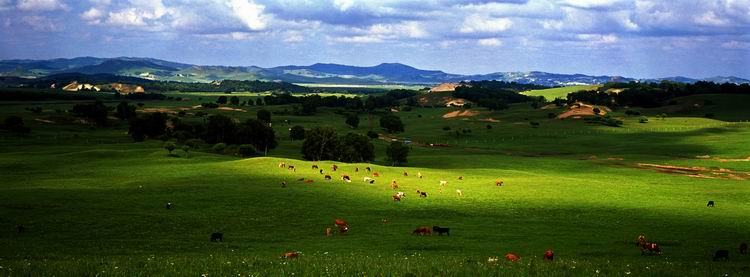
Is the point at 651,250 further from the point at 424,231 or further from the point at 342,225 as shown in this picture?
the point at 342,225

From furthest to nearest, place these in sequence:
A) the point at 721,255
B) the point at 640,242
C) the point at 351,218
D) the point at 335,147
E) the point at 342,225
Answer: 1. the point at 335,147
2. the point at 351,218
3. the point at 342,225
4. the point at 640,242
5. the point at 721,255

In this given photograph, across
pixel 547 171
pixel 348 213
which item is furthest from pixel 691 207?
pixel 547 171

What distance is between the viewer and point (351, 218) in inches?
1953

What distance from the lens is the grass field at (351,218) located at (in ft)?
82.7

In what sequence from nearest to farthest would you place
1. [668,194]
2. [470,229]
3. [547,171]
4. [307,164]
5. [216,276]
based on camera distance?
[216,276]
[470,229]
[668,194]
[307,164]
[547,171]

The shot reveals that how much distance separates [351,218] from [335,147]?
6497 cm

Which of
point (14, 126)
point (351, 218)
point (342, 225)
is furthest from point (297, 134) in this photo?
point (342, 225)

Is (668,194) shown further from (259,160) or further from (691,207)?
(259,160)

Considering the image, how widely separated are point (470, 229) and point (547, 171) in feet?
182

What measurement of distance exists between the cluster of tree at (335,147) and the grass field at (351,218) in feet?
67.1

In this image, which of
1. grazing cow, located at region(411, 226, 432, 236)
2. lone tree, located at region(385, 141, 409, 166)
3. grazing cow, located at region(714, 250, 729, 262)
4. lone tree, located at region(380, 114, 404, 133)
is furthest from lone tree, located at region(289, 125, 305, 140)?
grazing cow, located at region(714, 250, 729, 262)

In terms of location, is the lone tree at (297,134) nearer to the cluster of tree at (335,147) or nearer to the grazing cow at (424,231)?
the cluster of tree at (335,147)

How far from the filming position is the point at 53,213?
155ft

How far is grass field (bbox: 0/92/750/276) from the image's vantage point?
992 inches
